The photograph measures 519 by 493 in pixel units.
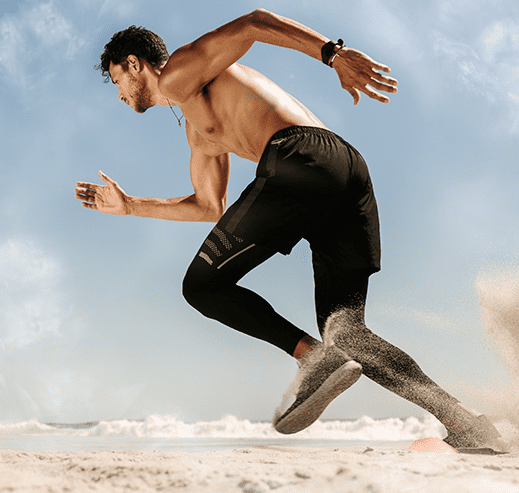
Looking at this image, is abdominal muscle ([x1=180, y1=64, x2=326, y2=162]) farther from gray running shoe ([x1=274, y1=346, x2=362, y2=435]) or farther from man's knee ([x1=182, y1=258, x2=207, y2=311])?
gray running shoe ([x1=274, y1=346, x2=362, y2=435])

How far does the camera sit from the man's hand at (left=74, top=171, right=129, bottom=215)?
3.23 meters

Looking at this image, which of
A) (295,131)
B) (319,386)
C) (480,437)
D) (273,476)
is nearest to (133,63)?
(295,131)

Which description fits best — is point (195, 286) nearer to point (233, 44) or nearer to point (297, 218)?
point (297, 218)

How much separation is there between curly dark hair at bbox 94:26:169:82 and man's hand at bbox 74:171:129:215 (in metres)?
0.85

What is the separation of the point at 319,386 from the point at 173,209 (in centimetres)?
177

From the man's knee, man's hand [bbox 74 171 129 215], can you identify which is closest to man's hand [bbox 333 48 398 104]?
the man's knee

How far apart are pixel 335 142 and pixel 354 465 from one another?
137 centimetres

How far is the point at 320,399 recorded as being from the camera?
1.75 meters

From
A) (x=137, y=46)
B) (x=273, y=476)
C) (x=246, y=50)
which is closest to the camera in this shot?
(x=273, y=476)

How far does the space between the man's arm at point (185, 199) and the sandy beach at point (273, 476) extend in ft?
5.93

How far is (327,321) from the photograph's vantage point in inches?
88.0

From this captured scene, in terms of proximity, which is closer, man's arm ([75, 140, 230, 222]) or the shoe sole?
the shoe sole

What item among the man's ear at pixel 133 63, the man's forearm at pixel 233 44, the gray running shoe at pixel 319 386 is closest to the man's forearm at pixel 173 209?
the man's ear at pixel 133 63

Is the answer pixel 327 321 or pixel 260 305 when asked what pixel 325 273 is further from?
pixel 260 305
